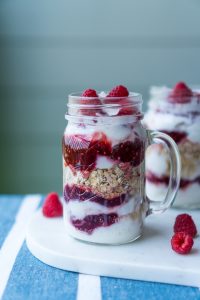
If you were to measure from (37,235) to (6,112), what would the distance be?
117cm

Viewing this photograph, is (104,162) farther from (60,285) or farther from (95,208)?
(60,285)

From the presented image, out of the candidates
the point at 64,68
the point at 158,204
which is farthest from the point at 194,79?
the point at 158,204

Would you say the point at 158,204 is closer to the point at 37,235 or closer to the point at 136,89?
the point at 37,235

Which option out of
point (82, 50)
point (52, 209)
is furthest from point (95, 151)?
point (82, 50)

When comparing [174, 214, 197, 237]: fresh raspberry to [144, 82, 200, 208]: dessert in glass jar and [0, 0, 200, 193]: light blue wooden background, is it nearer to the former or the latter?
[144, 82, 200, 208]: dessert in glass jar

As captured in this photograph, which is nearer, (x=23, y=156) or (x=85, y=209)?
(x=85, y=209)

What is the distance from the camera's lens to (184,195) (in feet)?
3.14

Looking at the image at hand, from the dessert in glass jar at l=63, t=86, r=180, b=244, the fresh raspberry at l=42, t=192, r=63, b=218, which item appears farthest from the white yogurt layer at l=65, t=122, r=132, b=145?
the fresh raspberry at l=42, t=192, r=63, b=218

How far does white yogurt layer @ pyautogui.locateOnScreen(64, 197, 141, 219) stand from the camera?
30.1 inches

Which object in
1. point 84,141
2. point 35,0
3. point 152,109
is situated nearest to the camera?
point 84,141

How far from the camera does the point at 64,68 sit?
6.13 feet

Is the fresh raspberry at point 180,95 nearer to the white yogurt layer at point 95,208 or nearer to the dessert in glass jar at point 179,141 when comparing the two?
the dessert in glass jar at point 179,141

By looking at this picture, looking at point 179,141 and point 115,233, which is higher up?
point 179,141

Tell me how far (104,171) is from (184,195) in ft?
0.90
